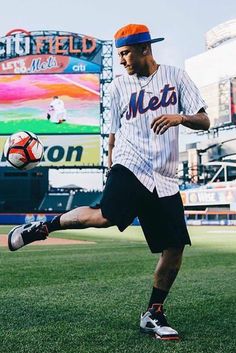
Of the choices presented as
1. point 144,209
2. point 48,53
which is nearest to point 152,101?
point 144,209

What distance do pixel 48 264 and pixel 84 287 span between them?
2.86 m

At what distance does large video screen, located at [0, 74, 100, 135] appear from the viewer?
3816 cm

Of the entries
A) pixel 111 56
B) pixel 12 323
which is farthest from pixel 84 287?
pixel 111 56

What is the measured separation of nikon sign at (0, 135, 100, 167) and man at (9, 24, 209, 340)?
34771mm

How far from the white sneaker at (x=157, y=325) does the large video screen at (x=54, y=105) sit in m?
35.0

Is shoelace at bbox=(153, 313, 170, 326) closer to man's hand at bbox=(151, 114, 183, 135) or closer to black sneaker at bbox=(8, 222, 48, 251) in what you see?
black sneaker at bbox=(8, 222, 48, 251)

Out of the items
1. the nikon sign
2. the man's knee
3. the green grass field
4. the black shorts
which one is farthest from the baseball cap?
the nikon sign

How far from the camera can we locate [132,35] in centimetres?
323

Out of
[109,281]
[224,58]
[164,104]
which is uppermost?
[224,58]

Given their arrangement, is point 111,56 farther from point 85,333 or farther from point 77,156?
point 85,333

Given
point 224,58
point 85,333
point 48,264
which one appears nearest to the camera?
point 85,333

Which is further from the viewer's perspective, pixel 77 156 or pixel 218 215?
pixel 77 156

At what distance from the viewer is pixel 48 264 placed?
817cm

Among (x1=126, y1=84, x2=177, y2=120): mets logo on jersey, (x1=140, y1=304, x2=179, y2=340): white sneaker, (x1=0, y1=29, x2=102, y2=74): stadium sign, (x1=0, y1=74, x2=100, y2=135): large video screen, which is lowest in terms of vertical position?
(x1=140, y1=304, x2=179, y2=340): white sneaker
